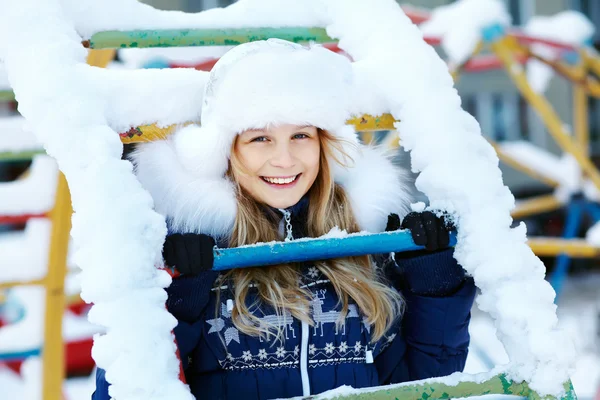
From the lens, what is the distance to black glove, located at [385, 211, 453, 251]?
1.00 meters

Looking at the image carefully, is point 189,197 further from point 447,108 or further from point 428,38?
point 428,38

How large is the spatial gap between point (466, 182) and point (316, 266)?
336mm

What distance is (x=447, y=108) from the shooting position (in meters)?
1.11

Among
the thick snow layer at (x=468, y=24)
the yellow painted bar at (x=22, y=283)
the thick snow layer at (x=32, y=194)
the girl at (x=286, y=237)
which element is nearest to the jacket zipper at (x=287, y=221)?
the girl at (x=286, y=237)

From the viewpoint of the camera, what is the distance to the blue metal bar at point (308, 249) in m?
0.94

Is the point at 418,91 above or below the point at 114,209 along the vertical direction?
above

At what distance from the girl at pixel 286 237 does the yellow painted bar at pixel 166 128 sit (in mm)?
27

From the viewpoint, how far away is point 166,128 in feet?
3.59

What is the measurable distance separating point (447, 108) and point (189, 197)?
480mm

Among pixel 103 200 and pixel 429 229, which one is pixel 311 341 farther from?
pixel 103 200

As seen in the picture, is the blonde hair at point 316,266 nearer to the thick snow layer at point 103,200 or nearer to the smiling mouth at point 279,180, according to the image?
the smiling mouth at point 279,180

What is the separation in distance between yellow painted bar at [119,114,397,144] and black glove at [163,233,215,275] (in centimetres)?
22

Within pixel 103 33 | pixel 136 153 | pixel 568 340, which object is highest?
pixel 103 33

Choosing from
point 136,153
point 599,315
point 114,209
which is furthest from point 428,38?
point 114,209
